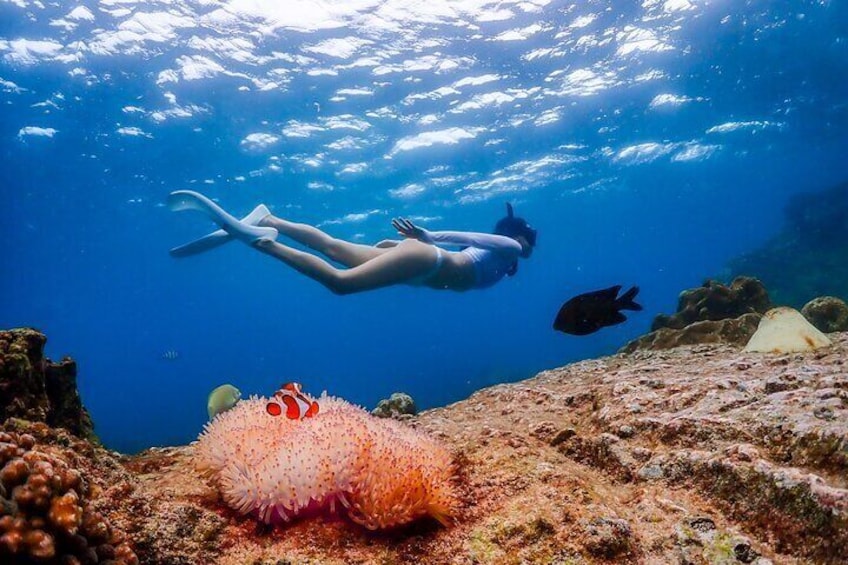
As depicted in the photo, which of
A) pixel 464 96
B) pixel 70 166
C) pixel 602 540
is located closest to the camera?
pixel 602 540

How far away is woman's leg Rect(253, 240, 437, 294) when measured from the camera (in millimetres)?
5844

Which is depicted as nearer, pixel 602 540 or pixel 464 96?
pixel 602 540

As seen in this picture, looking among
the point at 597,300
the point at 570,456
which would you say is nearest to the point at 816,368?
the point at 597,300

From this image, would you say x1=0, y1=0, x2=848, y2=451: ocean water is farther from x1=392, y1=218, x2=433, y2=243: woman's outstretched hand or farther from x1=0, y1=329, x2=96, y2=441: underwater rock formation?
x1=0, y1=329, x2=96, y2=441: underwater rock formation

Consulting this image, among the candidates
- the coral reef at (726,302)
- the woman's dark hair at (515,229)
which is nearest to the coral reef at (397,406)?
the woman's dark hair at (515,229)

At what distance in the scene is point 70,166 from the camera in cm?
2119

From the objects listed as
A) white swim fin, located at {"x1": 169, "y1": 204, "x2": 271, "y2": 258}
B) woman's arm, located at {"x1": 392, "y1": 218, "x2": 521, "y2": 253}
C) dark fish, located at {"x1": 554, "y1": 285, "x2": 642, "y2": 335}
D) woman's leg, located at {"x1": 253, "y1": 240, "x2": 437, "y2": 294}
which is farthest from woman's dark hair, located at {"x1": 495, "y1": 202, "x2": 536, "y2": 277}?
white swim fin, located at {"x1": 169, "y1": 204, "x2": 271, "y2": 258}

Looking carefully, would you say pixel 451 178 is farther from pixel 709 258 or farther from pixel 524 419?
pixel 709 258

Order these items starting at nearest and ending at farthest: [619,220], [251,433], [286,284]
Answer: [251,433] < [619,220] < [286,284]

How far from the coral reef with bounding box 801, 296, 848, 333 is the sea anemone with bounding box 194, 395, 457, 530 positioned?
26.7 feet

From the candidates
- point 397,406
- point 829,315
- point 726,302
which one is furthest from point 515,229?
point 829,315

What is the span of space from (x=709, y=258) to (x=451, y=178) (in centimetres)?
7546

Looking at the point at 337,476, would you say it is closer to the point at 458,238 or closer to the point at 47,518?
the point at 47,518

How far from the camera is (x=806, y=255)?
76.6 ft
